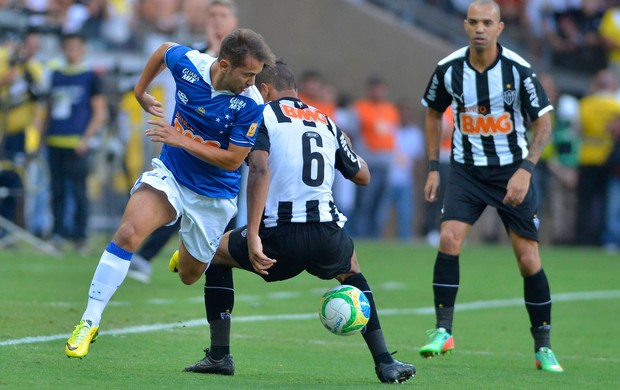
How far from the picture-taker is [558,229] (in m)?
21.6

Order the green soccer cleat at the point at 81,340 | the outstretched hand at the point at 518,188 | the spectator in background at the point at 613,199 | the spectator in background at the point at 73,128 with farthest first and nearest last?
the spectator in background at the point at 613,199 → the spectator in background at the point at 73,128 → the outstretched hand at the point at 518,188 → the green soccer cleat at the point at 81,340

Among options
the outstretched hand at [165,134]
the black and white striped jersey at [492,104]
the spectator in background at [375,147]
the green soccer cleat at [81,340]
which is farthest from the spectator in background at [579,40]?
the green soccer cleat at [81,340]

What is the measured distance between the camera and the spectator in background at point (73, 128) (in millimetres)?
15398

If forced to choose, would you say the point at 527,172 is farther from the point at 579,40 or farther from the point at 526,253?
the point at 579,40

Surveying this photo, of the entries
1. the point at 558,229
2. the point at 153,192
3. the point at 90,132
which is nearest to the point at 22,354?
the point at 153,192

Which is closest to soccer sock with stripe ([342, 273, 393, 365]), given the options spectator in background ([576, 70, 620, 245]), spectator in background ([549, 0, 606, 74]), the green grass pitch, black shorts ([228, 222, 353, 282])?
the green grass pitch

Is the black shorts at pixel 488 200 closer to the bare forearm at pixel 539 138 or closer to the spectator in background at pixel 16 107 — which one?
the bare forearm at pixel 539 138

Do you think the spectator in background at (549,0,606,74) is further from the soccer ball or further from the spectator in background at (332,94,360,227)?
the soccer ball

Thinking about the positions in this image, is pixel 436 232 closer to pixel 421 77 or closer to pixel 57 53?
pixel 421 77

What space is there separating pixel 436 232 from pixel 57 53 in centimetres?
696

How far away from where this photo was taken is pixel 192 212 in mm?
7164

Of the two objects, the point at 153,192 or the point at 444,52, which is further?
the point at 444,52

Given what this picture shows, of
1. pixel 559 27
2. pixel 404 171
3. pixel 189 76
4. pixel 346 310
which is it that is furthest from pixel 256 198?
pixel 559 27

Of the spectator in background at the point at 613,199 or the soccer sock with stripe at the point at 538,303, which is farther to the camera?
the spectator in background at the point at 613,199
